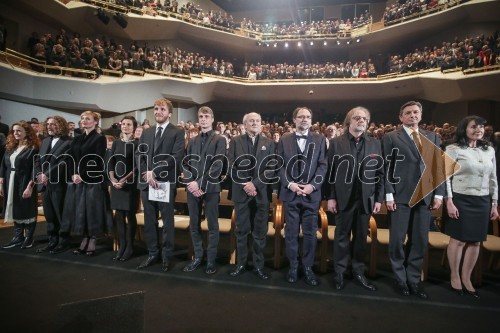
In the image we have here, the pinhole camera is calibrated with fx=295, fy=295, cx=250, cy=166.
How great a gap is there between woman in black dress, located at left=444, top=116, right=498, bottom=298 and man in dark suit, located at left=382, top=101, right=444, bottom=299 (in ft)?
0.65

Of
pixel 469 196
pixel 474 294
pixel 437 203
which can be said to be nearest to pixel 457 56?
pixel 469 196

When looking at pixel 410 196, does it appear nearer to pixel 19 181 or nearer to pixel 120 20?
pixel 19 181

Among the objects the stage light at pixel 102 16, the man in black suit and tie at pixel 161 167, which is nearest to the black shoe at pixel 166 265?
the man in black suit and tie at pixel 161 167

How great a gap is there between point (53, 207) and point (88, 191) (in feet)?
2.17

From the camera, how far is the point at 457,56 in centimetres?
1191

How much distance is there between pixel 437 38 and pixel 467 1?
2.40 m

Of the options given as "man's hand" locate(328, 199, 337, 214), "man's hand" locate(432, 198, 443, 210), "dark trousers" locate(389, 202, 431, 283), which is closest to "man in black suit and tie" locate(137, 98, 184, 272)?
"man's hand" locate(328, 199, 337, 214)

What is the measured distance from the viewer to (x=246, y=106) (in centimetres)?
1794

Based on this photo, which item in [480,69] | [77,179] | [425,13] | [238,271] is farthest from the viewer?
[425,13]

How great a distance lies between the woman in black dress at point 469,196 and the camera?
8.93 ft

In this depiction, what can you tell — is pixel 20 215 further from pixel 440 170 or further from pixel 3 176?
pixel 440 170

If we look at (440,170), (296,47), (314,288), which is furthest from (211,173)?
(296,47)

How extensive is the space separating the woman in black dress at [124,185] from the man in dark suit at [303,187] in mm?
1781

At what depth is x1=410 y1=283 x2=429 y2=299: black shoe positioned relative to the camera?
8.84ft
